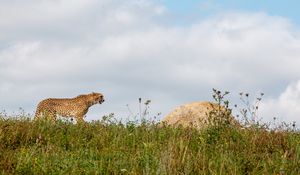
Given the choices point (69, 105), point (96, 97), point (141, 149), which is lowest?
point (141, 149)

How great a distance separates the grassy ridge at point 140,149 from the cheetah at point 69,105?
11.1 m

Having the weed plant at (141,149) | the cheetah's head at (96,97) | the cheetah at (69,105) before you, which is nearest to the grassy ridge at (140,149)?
the weed plant at (141,149)

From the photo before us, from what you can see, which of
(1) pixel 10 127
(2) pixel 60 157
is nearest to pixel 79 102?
(1) pixel 10 127

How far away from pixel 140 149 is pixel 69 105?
14932mm

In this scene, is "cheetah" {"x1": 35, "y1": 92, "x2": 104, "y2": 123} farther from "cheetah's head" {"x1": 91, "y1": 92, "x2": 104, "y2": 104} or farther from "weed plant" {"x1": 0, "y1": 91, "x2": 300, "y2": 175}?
"weed plant" {"x1": 0, "y1": 91, "x2": 300, "y2": 175}

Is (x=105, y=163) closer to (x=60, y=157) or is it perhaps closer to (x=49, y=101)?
(x=60, y=157)

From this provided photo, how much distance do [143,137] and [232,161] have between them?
289cm

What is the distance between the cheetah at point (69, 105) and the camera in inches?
918

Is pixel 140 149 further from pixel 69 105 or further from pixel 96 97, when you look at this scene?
pixel 96 97

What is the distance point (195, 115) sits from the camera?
62.9ft

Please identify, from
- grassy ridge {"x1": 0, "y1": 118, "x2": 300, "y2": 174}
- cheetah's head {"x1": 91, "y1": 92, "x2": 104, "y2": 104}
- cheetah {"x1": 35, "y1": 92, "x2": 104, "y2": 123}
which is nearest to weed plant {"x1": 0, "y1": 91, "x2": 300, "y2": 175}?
grassy ridge {"x1": 0, "y1": 118, "x2": 300, "y2": 174}

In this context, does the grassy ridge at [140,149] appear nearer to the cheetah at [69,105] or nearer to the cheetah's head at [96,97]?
the cheetah at [69,105]

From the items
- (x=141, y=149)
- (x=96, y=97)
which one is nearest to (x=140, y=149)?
(x=141, y=149)

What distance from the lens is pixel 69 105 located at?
935 inches
